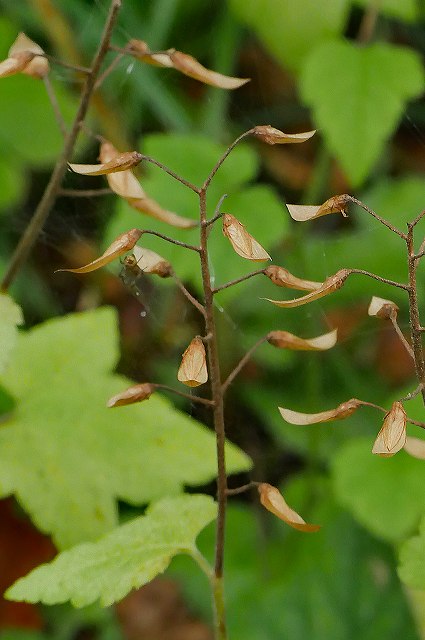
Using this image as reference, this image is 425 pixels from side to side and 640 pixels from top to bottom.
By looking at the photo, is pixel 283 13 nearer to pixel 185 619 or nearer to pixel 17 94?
pixel 17 94

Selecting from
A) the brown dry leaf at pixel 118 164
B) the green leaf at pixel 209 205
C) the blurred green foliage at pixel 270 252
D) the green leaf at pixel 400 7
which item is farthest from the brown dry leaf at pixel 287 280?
the green leaf at pixel 400 7

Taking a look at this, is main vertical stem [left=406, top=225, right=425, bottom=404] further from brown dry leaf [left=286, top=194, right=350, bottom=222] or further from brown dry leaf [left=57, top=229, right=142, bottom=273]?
brown dry leaf [left=57, top=229, right=142, bottom=273]

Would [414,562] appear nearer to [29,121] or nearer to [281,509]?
[281,509]

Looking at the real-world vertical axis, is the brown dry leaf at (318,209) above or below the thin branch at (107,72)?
above

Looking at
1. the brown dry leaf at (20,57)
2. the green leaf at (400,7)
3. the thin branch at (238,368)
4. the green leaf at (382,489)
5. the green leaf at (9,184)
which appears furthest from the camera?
the green leaf at (9,184)

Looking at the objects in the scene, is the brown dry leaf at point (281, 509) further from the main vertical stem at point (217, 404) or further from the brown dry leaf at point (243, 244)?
the brown dry leaf at point (243, 244)

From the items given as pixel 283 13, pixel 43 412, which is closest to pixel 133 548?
pixel 43 412

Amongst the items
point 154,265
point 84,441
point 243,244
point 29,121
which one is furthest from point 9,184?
point 243,244
